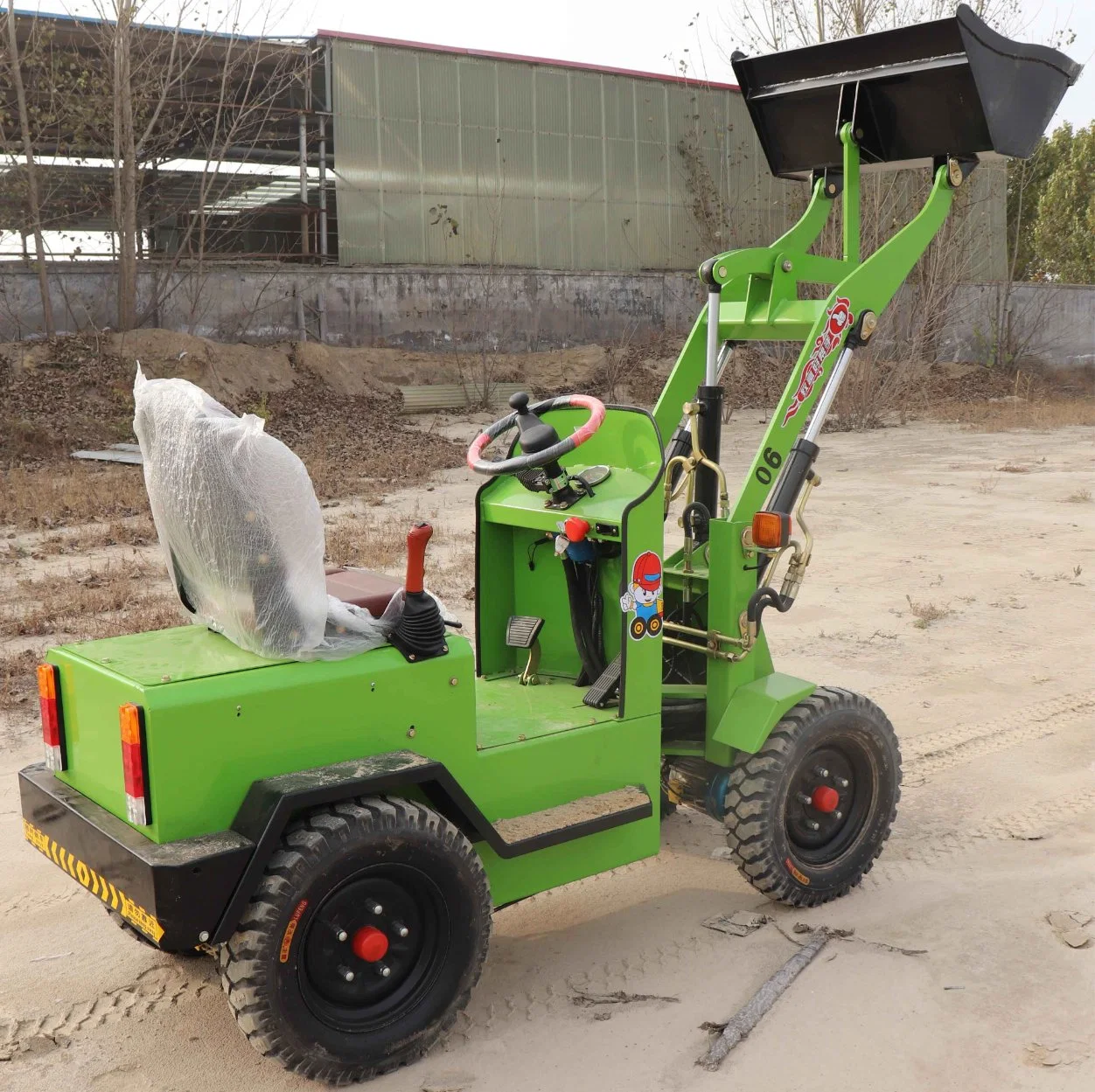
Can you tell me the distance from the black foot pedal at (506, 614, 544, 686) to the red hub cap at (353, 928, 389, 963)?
1261mm

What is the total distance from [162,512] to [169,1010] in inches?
58.5

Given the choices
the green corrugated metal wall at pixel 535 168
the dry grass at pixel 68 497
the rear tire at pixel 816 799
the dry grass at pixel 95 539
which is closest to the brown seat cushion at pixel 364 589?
the rear tire at pixel 816 799

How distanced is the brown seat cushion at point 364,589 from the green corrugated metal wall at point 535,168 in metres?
19.4

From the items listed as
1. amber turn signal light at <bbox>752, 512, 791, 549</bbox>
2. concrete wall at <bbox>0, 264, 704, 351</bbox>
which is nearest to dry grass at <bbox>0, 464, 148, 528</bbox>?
concrete wall at <bbox>0, 264, 704, 351</bbox>

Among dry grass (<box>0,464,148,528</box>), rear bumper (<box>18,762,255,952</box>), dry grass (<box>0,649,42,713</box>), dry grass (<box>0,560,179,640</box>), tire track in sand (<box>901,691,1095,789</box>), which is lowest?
tire track in sand (<box>901,691,1095,789</box>)

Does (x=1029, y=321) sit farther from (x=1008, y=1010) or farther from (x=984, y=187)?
(x=1008, y=1010)

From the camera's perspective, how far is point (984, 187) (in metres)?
28.1

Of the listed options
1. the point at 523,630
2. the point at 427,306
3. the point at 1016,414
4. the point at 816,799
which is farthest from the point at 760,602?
the point at 427,306

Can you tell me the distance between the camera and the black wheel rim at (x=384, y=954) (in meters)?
3.23

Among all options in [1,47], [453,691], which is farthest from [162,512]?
[1,47]

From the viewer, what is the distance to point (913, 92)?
172 inches

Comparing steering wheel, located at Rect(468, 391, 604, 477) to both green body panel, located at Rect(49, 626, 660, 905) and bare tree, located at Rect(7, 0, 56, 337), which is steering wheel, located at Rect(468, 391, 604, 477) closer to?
green body panel, located at Rect(49, 626, 660, 905)

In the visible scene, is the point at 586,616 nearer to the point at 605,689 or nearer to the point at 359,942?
the point at 605,689

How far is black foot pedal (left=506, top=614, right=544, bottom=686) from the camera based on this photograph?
4.35 metres
